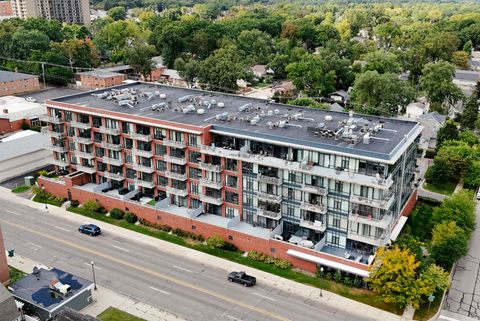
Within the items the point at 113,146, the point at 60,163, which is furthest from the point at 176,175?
the point at 60,163

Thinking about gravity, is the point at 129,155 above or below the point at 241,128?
below


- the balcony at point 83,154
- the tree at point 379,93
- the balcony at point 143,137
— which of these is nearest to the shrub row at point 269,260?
the balcony at point 143,137

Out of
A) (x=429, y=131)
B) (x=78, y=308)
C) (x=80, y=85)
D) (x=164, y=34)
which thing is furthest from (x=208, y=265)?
(x=164, y=34)

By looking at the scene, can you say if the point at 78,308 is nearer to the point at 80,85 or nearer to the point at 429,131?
the point at 429,131

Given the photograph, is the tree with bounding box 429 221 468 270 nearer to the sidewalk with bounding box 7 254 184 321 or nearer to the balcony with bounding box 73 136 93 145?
the sidewalk with bounding box 7 254 184 321

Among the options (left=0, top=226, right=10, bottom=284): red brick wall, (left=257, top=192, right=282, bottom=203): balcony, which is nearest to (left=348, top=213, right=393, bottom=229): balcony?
(left=257, top=192, right=282, bottom=203): balcony

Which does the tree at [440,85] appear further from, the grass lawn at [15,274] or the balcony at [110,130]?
the grass lawn at [15,274]

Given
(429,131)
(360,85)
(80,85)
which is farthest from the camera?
(80,85)
